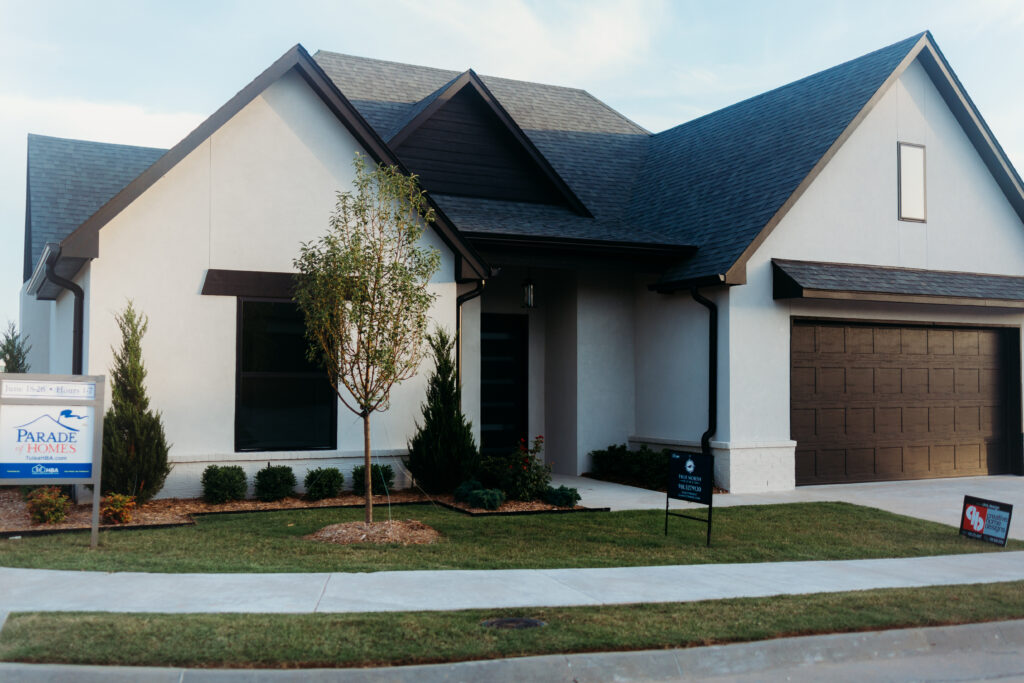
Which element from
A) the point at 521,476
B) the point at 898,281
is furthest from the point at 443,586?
the point at 898,281

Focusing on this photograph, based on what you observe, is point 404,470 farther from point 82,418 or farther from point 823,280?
point 823,280

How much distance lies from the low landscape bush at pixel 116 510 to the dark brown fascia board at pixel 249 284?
319 cm

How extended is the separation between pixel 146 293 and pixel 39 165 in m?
5.43

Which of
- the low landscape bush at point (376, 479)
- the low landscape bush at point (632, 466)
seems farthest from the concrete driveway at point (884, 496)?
the low landscape bush at point (376, 479)

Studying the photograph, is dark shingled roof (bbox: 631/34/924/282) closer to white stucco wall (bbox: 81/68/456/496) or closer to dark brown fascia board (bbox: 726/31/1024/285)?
dark brown fascia board (bbox: 726/31/1024/285)

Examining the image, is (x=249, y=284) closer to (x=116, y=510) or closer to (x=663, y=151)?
(x=116, y=510)

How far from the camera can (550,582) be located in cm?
791

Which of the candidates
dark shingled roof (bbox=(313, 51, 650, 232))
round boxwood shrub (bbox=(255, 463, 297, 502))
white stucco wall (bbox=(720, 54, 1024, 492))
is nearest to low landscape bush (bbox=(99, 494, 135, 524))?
round boxwood shrub (bbox=(255, 463, 297, 502))

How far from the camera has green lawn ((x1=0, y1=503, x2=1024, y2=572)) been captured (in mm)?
8539

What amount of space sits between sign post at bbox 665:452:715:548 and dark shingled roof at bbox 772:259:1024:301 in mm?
5058

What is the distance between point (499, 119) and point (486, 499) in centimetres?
805

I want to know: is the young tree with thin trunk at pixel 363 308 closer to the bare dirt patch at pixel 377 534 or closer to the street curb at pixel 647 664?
the bare dirt patch at pixel 377 534

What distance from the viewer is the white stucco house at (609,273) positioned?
12.6 m

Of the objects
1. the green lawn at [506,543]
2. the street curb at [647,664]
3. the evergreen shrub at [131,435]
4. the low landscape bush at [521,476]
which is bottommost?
the street curb at [647,664]
